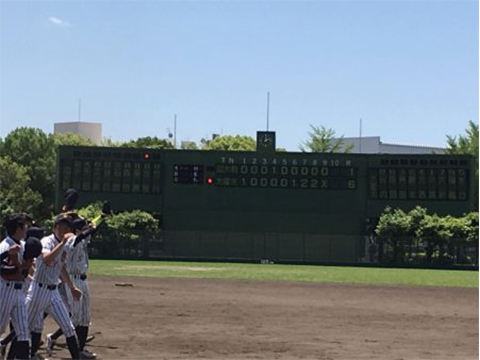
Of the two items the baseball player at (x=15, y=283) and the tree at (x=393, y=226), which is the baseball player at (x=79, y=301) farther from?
the tree at (x=393, y=226)

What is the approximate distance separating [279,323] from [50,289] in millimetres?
6761

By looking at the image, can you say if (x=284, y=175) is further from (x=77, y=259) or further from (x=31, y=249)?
(x=31, y=249)

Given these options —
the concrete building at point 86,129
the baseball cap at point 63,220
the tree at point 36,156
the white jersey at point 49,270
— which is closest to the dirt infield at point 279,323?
the white jersey at point 49,270

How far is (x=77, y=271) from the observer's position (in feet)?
38.6

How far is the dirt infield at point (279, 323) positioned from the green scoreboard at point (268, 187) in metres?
19.5

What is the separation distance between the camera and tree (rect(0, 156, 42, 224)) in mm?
66419

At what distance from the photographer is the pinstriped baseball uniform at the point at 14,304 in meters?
9.54

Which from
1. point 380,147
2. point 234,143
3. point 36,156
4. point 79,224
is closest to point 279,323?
point 79,224

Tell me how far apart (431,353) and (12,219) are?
6.65 m

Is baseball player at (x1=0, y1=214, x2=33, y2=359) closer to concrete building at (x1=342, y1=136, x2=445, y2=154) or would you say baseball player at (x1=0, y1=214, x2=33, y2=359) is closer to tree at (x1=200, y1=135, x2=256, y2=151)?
tree at (x1=200, y1=135, x2=256, y2=151)

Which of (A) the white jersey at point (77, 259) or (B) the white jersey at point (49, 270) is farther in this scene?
(A) the white jersey at point (77, 259)

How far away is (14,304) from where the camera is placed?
9.58m

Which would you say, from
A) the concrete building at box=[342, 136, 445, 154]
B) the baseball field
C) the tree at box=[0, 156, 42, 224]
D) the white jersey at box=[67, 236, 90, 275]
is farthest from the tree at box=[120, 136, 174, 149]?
the white jersey at box=[67, 236, 90, 275]

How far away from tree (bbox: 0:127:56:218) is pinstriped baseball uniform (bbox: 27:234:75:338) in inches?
2493
